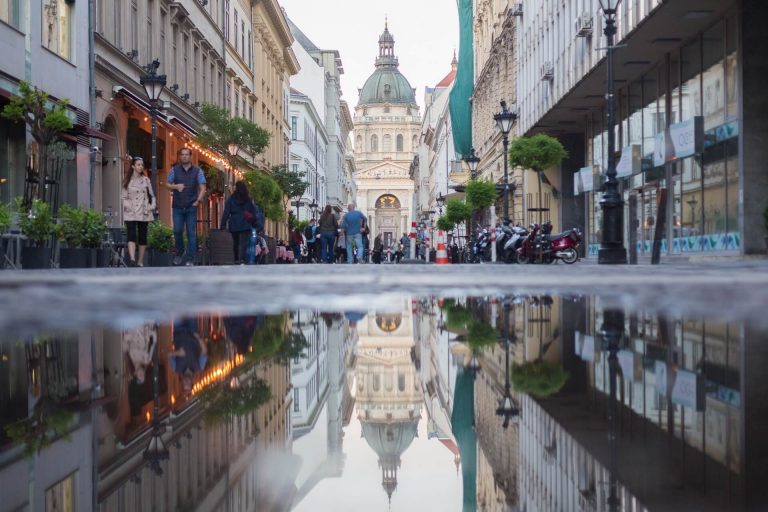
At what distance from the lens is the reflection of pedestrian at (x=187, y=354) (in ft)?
7.98

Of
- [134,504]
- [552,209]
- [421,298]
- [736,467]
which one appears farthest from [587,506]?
[552,209]

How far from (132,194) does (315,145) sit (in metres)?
80.0

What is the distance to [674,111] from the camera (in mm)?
25078

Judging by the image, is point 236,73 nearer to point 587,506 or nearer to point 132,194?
point 132,194

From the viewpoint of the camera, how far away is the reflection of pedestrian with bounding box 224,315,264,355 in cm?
324

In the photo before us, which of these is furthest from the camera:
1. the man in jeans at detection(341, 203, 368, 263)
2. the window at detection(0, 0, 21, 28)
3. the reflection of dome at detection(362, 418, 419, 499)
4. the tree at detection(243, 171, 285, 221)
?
the tree at detection(243, 171, 285, 221)

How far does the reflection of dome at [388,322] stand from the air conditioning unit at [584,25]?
23029 millimetres

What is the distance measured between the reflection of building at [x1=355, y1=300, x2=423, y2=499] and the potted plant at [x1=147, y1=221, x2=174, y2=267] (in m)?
17.1

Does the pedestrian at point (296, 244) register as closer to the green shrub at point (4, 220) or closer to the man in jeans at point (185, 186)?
the man in jeans at point (185, 186)

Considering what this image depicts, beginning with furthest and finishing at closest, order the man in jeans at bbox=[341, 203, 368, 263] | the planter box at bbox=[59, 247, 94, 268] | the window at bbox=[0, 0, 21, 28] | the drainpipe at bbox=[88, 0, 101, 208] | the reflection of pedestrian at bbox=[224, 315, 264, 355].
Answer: the man in jeans at bbox=[341, 203, 368, 263] < the drainpipe at bbox=[88, 0, 101, 208] < the window at bbox=[0, 0, 21, 28] < the planter box at bbox=[59, 247, 94, 268] < the reflection of pedestrian at bbox=[224, 315, 264, 355]

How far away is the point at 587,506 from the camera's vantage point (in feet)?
4.15

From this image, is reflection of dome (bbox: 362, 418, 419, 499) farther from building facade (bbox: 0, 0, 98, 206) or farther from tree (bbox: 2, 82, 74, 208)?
building facade (bbox: 0, 0, 98, 206)

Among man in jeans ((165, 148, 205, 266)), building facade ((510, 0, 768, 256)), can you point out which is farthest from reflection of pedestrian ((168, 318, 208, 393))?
building facade ((510, 0, 768, 256))

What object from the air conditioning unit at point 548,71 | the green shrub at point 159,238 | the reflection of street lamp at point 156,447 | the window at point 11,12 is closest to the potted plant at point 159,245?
the green shrub at point 159,238
